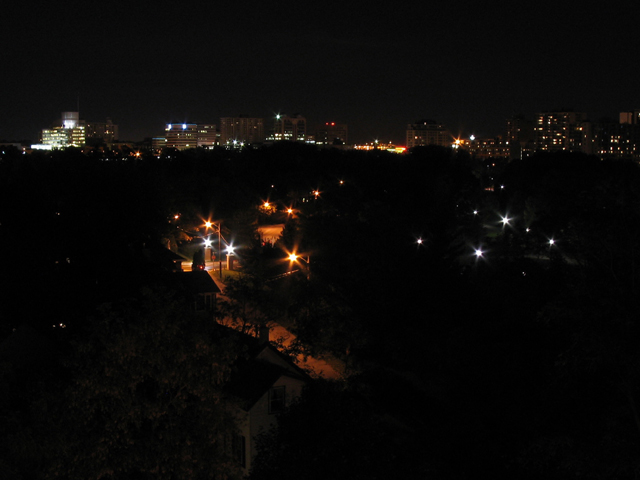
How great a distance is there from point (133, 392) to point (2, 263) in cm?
1296

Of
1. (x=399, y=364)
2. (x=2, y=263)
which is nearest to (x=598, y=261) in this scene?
(x=399, y=364)

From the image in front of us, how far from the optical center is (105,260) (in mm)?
19984

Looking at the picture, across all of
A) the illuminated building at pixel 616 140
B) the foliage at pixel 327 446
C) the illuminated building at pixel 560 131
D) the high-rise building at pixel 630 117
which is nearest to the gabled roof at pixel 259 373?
the foliage at pixel 327 446

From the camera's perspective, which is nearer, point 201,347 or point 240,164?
point 201,347

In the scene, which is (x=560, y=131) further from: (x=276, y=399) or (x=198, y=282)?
(x=276, y=399)

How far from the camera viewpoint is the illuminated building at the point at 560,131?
141 meters

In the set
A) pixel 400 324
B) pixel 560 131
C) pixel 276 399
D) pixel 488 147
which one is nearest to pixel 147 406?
pixel 276 399

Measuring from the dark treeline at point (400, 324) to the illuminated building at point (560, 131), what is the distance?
11478cm

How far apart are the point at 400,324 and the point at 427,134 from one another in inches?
7028

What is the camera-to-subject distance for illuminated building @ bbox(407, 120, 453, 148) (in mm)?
192500

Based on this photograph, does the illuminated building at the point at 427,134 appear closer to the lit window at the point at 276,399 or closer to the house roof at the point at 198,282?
the house roof at the point at 198,282

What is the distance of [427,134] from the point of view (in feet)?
634

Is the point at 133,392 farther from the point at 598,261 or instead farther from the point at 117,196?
the point at 117,196

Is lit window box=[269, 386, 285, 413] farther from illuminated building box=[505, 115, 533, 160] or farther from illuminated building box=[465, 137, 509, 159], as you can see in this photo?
illuminated building box=[465, 137, 509, 159]
